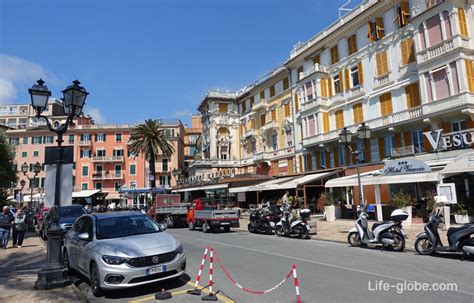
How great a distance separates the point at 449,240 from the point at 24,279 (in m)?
11.7

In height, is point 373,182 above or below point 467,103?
below

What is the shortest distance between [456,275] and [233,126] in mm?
43184

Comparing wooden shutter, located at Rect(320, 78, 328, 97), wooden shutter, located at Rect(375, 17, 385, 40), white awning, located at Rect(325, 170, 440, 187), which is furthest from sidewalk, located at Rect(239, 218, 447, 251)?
wooden shutter, located at Rect(320, 78, 328, 97)

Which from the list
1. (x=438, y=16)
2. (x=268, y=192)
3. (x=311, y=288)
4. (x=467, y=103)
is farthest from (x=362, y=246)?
(x=268, y=192)

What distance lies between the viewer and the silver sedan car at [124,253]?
664cm

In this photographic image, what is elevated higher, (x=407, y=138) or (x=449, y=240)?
(x=407, y=138)

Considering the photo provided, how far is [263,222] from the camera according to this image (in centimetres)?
1881

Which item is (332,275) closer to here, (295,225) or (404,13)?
(295,225)

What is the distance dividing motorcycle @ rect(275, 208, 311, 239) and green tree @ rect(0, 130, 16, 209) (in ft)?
75.9

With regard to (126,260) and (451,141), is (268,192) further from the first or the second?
(126,260)

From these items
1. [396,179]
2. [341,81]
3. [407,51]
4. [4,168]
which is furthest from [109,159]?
[396,179]

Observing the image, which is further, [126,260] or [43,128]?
[43,128]

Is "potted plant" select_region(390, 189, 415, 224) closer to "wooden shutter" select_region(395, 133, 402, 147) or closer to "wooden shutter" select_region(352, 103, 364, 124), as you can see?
"wooden shutter" select_region(395, 133, 402, 147)

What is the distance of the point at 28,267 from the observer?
10867 mm
